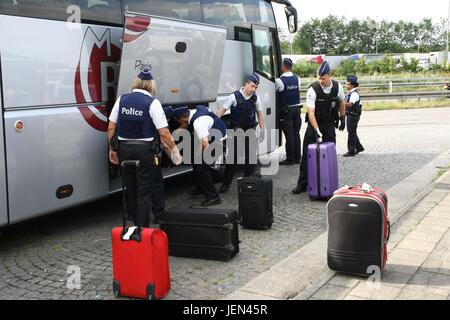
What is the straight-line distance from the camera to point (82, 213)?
7.09m

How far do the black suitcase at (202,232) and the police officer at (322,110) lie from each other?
2.98 meters

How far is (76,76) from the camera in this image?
5.70 metres

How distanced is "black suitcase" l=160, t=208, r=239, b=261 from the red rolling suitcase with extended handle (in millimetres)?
907

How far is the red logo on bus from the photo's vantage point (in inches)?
228

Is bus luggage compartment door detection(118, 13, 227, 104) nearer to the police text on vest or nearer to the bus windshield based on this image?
the bus windshield

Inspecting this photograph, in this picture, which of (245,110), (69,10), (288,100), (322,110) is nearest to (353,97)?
(288,100)

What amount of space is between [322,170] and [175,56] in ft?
8.46

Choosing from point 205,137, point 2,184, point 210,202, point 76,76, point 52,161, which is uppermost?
point 76,76

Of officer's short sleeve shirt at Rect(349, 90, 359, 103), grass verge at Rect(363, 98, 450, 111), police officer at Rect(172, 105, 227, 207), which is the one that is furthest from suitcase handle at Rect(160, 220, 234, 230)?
grass verge at Rect(363, 98, 450, 111)

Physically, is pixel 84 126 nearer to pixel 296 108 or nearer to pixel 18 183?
pixel 18 183

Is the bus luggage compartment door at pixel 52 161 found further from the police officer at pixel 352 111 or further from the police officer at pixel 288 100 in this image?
the police officer at pixel 352 111

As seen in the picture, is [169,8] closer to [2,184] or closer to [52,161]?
[52,161]

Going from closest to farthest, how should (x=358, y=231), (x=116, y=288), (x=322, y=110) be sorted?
(x=116, y=288), (x=358, y=231), (x=322, y=110)

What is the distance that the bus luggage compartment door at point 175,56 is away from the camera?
19.9 feet
